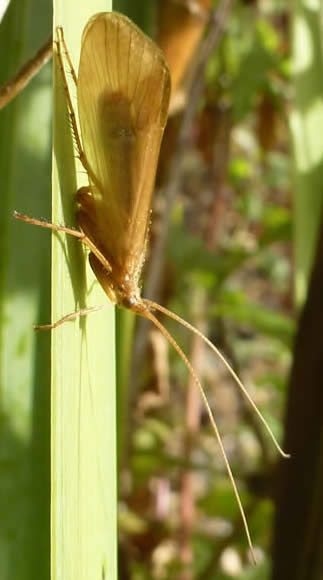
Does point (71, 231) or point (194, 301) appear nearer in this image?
point (71, 231)

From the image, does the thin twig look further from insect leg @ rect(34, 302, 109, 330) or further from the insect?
insect leg @ rect(34, 302, 109, 330)

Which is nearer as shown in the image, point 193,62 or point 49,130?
point 49,130

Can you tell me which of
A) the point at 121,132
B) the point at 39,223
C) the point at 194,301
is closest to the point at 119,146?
the point at 121,132

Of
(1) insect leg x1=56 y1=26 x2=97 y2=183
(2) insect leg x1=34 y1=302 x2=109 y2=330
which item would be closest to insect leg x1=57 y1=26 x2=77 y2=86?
(1) insect leg x1=56 y1=26 x2=97 y2=183

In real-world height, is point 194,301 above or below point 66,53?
below

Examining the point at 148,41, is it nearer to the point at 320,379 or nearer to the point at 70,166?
the point at 70,166

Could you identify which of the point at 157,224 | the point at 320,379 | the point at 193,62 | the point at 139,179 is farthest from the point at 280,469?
the point at 193,62

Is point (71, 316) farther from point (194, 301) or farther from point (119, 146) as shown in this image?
point (194, 301)
